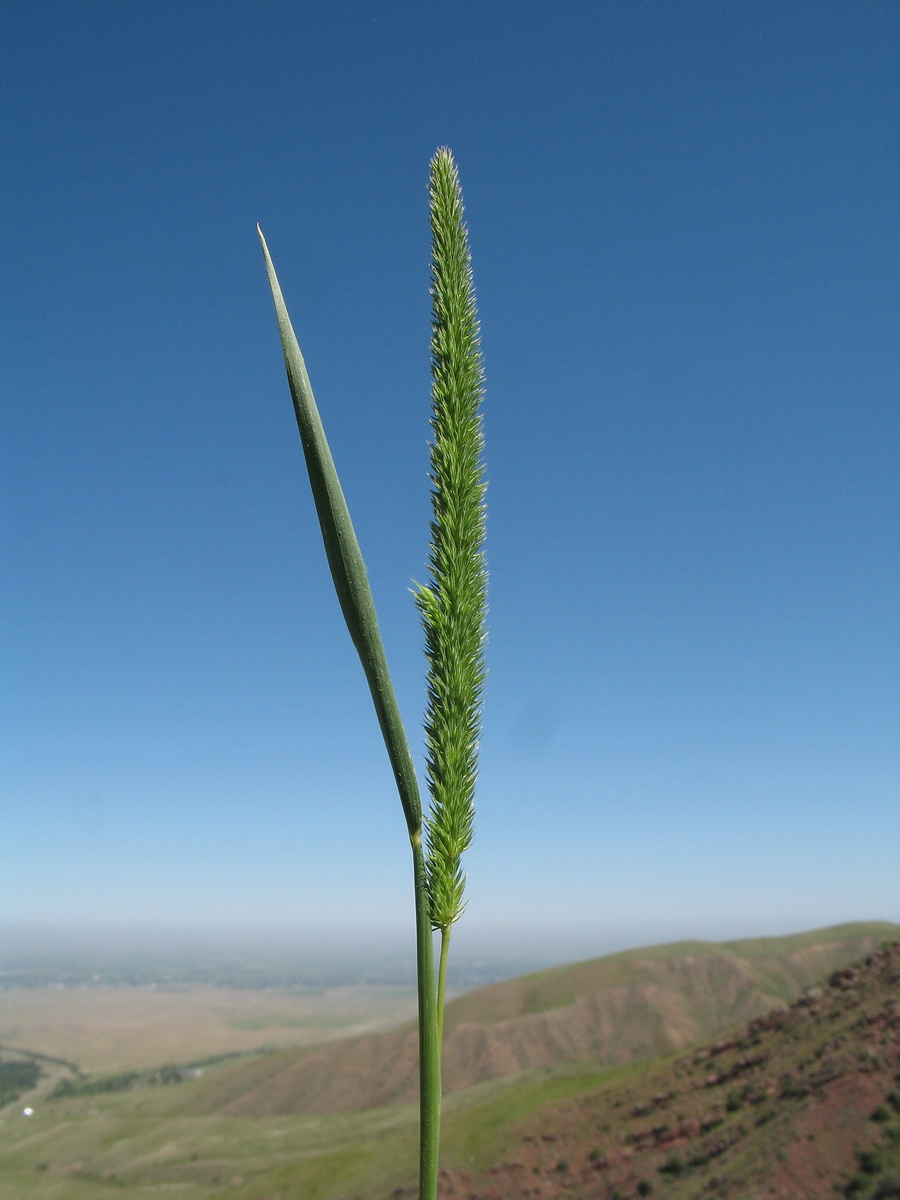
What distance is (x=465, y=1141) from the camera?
57.9 metres

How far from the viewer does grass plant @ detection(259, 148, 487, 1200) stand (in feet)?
3.72

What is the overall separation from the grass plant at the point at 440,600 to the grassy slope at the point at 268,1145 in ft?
164

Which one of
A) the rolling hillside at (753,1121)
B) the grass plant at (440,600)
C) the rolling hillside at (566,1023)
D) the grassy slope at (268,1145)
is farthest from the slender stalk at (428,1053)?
the rolling hillside at (566,1023)

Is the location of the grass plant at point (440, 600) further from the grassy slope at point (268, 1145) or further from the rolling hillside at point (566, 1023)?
the rolling hillside at point (566, 1023)

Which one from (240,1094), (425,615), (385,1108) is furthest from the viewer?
(240,1094)

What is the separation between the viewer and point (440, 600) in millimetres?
1348

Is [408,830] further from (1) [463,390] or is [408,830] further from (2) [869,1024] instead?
(2) [869,1024]

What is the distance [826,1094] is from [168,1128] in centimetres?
8382

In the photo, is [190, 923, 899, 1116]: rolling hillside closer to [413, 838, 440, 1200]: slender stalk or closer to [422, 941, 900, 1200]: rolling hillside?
[422, 941, 900, 1200]: rolling hillside

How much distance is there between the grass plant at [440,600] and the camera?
1.13m

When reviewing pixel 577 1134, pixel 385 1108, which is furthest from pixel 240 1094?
pixel 577 1134

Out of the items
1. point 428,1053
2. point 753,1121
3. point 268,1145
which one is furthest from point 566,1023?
point 428,1053

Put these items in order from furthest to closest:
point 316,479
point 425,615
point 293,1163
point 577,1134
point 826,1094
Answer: point 293,1163, point 577,1134, point 826,1094, point 425,615, point 316,479

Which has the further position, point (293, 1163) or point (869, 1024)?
point (293, 1163)
